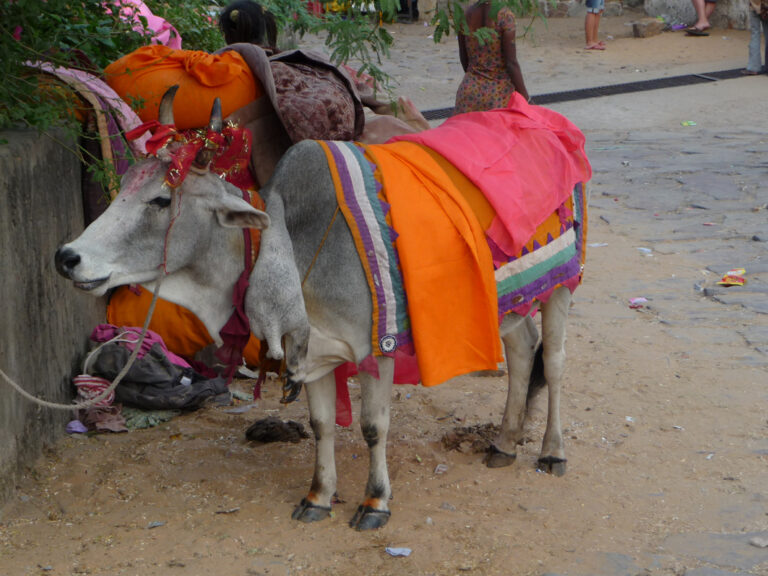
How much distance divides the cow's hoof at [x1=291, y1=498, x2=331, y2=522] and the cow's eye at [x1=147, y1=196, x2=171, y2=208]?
1.37m

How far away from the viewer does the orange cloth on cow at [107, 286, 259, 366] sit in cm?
484

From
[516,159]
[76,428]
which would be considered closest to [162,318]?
[76,428]

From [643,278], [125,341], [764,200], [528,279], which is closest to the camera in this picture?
[528,279]

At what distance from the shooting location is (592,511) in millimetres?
3910

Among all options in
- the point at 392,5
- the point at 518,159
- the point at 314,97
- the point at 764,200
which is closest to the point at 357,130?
the point at 314,97

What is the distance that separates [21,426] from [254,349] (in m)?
1.15

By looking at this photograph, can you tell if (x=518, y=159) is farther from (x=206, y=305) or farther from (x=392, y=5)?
(x=206, y=305)

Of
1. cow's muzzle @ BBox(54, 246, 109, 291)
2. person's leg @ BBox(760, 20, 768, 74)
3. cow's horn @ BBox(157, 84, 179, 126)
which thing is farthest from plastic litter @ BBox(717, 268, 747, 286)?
person's leg @ BBox(760, 20, 768, 74)

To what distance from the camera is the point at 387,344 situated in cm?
347

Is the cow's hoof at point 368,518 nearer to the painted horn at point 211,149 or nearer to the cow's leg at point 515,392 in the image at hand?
the cow's leg at point 515,392

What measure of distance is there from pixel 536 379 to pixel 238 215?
190cm

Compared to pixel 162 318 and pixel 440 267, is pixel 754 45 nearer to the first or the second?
pixel 162 318

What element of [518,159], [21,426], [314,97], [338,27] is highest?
→ [338,27]

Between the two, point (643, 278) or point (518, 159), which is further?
point (643, 278)
